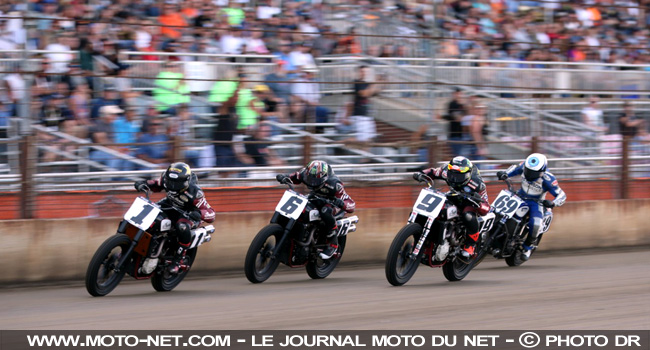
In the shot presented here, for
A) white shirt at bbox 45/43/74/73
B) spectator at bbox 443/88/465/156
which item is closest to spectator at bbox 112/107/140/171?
white shirt at bbox 45/43/74/73

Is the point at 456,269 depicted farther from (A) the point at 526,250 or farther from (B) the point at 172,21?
(B) the point at 172,21

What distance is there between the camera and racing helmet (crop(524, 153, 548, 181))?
1168cm

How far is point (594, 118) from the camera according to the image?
610 inches

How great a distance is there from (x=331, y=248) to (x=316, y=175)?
84 cm

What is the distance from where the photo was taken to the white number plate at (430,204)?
969cm

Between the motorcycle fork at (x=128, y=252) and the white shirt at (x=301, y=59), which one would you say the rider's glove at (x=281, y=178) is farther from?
the white shirt at (x=301, y=59)

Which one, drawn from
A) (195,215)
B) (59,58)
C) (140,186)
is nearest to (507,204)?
(195,215)

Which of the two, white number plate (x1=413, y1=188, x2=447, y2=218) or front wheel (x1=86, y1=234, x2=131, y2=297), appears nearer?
front wheel (x1=86, y1=234, x2=131, y2=297)

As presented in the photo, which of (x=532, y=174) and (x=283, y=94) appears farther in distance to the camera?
(x=283, y=94)

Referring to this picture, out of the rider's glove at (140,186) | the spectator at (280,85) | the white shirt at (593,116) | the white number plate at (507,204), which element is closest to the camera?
Answer: the rider's glove at (140,186)

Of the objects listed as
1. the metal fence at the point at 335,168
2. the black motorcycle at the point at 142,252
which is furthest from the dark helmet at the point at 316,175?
the black motorcycle at the point at 142,252

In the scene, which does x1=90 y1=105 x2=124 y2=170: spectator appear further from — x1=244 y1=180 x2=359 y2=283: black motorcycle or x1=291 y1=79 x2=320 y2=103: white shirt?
x1=291 y1=79 x2=320 y2=103: white shirt

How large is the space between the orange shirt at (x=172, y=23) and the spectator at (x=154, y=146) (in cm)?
220

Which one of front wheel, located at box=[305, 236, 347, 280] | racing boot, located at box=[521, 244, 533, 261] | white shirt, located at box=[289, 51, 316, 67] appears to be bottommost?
racing boot, located at box=[521, 244, 533, 261]
